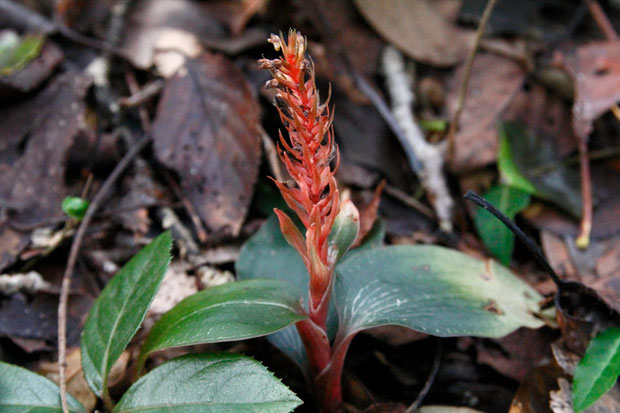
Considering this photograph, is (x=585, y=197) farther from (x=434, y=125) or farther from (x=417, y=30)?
(x=417, y=30)

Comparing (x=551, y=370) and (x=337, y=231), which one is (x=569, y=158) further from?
(x=337, y=231)

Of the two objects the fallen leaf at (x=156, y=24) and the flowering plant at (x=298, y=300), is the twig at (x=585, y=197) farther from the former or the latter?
the fallen leaf at (x=156, y=24)

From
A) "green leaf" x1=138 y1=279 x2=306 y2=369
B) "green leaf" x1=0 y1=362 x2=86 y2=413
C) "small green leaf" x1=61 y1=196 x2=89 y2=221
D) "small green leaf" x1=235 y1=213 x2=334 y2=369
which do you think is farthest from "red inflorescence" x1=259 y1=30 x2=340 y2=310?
"small green leaf" x1=61 y1=196 x2=89 y2=221

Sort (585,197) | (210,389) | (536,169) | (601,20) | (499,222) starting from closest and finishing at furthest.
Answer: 1. (210,389)
2. (499,222)
3. (585,197)
4. (536,169)
5. (601,20)

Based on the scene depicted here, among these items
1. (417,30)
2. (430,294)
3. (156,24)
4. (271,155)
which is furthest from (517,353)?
(156,24)

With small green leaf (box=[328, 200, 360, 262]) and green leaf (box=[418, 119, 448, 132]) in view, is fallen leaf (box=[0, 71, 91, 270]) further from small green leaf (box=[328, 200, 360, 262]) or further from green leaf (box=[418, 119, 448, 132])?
green leaf (box=[418, 119, 448, 132])

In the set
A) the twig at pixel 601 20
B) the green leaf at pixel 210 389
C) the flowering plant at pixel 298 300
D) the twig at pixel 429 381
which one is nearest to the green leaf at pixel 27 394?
the flowering plant at pixel 298 300
